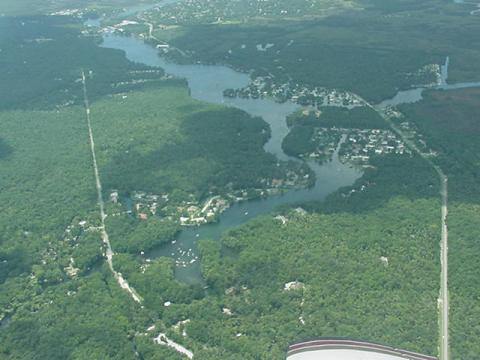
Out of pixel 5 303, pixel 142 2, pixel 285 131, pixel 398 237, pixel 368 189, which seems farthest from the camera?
pixel 142 2

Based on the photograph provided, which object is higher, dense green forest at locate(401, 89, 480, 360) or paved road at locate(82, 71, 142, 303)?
dense green forest at locate(401, 89, 480, 360)

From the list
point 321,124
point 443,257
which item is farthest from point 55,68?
point 443,257

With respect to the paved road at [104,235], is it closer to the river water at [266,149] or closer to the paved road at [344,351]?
the river water at [266,149]

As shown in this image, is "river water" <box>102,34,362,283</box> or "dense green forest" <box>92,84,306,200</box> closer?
"river water" <box>102,34,362,283</box>

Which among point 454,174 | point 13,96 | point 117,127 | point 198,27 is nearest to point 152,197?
point 117,127

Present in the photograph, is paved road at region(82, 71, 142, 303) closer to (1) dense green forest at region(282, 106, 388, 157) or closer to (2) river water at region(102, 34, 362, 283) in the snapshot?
(2) river water at region(102, 34, 362, 283)

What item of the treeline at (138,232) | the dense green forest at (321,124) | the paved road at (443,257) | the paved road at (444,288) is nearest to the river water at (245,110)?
the treeline at (138,232)

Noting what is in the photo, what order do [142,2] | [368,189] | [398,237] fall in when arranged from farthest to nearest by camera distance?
[142,2] → [368,189] → [398,237]

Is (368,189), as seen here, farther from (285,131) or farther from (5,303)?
(5,303)

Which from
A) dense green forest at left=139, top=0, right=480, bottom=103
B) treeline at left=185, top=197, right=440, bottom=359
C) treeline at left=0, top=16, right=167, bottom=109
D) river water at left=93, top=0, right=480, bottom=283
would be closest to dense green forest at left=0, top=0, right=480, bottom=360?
treeline at left=185, top=197, right=440, bottom=359
